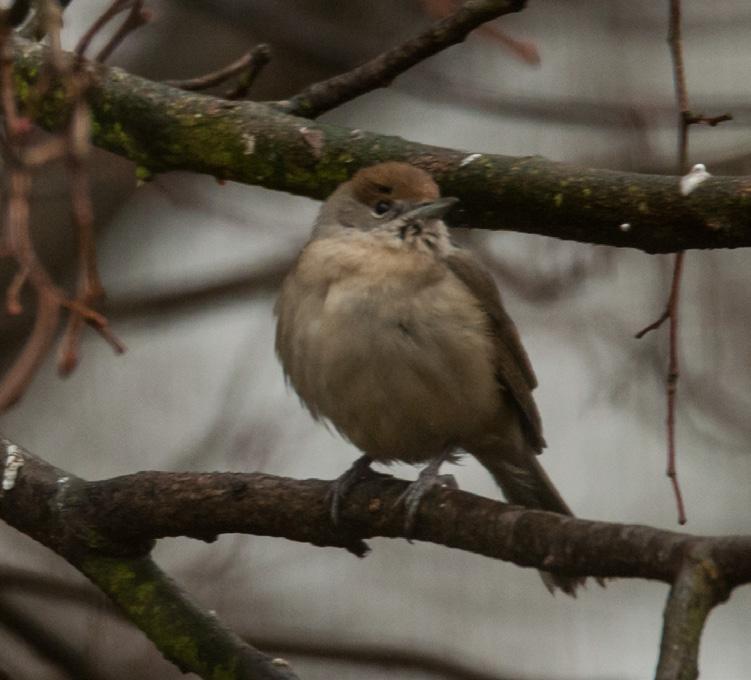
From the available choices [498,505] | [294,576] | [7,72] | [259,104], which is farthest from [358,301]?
[294,576]

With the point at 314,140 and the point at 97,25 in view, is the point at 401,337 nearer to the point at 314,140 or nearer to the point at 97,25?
the point at 314,140

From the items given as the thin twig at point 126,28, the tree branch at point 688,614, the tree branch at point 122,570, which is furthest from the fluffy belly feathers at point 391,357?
the tree branch at point 688,614

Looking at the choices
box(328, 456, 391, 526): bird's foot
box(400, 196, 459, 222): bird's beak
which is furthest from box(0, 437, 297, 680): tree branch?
box(400, 196, 459, 222): bird's beak

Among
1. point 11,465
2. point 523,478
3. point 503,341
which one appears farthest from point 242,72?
point 523,478

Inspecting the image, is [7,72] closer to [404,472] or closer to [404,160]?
[404,160]

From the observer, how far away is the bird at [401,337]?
429cm

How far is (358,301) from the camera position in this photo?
434 centimetres

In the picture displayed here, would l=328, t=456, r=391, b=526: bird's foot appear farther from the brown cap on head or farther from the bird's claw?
the brown cap on head

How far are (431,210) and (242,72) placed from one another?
2.99 ft

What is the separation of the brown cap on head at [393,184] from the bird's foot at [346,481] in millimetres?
883

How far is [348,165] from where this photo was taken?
4.23m

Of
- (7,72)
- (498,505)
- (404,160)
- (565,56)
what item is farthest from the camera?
(565,56)

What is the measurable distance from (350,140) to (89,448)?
4.57m

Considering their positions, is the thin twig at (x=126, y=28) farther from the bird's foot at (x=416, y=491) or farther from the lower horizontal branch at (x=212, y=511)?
the bird's foot at (x=416, y=491)
